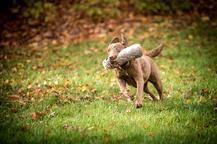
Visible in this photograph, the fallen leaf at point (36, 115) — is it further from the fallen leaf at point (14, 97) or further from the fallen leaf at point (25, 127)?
the fallen leaf at point (14, 97)

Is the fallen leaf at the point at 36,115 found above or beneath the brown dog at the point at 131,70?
beneath

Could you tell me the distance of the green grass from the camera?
5.90 meters

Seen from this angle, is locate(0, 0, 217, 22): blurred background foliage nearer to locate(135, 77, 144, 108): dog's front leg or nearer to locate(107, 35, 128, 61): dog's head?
locate(107, 35, 128, 61): dog's head

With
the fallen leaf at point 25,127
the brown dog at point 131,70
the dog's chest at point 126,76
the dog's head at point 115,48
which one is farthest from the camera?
the dog's chest at point 126,76

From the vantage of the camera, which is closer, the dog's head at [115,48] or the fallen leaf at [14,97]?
the dog's head at [115,48]

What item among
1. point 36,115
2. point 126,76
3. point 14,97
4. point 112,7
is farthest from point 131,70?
point 112,7

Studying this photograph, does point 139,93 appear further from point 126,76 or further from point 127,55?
point 127,55

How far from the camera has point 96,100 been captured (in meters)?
7.94

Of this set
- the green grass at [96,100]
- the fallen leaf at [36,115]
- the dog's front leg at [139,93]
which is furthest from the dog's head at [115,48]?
the fallen leaf at [36,115]

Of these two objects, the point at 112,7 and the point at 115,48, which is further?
the point at 112,7

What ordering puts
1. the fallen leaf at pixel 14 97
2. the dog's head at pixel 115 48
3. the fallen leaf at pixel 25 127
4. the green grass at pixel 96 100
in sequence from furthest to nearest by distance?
1. the fallen leaf at pixel 14 97
2. the dog's head at pixel 115 48
3. the fallen leaf at pixel 25 127
4. the green grass at pixel 96 100

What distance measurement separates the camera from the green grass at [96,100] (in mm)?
5902

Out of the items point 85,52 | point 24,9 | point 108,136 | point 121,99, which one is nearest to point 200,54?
point 85,52

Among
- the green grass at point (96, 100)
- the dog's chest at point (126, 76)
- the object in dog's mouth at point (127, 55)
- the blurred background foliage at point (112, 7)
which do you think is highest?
the blurred background foliage at point (112, 7)
